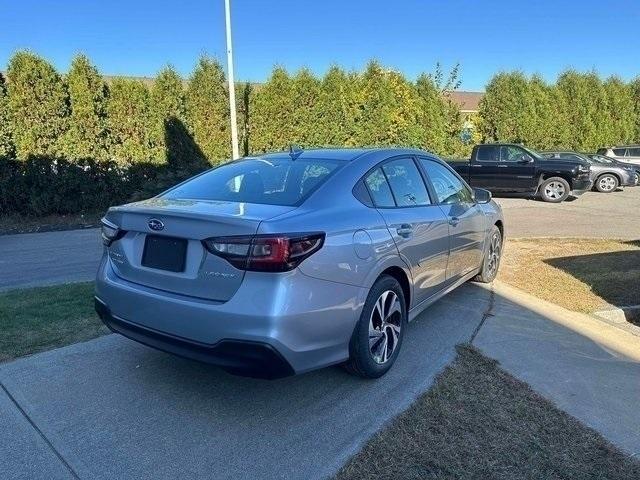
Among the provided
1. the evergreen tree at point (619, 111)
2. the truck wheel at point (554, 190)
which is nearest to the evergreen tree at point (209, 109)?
the truck wheel at point (554, 190)

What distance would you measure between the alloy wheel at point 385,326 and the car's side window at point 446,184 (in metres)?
1.32

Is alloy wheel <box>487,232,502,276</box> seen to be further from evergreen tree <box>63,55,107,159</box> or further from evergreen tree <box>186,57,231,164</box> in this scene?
evergreen tree <box>63,55,107,159</box>

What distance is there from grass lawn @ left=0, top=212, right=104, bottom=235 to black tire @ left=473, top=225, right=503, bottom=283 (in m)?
8.55

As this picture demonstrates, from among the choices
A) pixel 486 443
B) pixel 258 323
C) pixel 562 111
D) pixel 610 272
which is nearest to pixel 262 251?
pixel 258 323

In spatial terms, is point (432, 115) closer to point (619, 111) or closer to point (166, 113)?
point (166, 113)

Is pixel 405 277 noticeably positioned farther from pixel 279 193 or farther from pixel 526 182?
pixel 526 182

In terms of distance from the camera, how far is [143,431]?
2.95 meters

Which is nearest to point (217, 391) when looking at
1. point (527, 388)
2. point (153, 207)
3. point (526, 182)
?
point (153, 207)

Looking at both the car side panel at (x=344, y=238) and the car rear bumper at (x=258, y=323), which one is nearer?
the car rear bumper at (x=258, y=323)

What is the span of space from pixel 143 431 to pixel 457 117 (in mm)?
19811

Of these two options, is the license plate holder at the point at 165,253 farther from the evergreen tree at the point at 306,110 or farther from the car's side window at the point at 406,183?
the evergreen tree at the point at 306,110

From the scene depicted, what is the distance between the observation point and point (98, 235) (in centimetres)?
998

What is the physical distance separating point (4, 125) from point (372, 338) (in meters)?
11.0

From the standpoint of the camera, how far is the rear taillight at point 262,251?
278 centimetres
